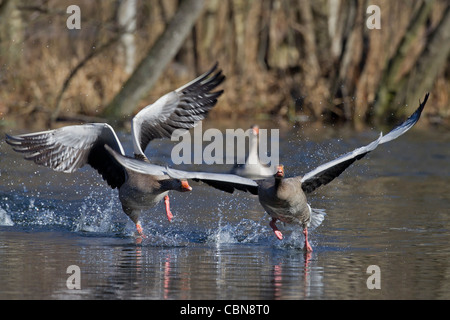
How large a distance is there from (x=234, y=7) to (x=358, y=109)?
18.9 ft

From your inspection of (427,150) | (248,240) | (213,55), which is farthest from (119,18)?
(248,240)

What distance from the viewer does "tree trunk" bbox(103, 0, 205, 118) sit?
18484 mm

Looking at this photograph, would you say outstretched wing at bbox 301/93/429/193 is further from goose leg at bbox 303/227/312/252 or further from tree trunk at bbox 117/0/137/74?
tree trunk at bbox 117/0/137/74

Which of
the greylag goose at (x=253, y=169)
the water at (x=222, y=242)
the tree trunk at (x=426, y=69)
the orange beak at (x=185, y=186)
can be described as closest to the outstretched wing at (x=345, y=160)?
the water at (x=222, y=242)

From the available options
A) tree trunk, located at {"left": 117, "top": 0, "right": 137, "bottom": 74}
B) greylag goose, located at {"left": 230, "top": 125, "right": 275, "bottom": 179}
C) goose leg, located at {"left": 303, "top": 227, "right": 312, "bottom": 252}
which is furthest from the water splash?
tree trunk, located at {"left": 117, "top": 0, "right": 137, "bottom": 74}

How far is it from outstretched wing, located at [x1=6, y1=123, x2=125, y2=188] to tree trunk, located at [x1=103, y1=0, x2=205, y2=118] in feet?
26.6

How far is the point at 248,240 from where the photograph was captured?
933cm

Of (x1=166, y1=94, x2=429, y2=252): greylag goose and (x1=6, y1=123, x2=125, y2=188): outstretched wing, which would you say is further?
(x1=6, y1=123, x2=125, y2=188): outstretched wing

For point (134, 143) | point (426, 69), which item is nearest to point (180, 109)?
point (134, 143)

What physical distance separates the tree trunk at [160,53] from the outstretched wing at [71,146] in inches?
319

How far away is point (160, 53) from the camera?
1867 centimetres

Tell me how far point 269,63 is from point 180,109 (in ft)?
46.5
